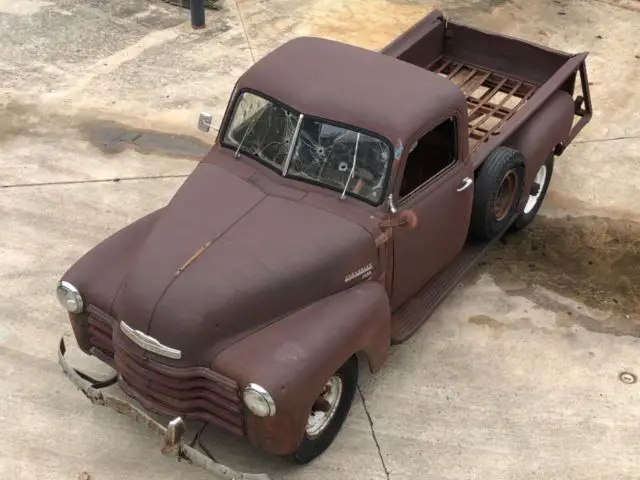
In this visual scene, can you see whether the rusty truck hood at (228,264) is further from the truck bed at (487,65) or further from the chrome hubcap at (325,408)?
the truck bed at (487,65)

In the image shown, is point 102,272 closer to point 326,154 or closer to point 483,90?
point 326,154

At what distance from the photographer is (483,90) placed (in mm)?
8086

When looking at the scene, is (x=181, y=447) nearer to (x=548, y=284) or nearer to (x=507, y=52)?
(x=548, y=284)

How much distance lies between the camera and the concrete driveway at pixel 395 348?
5.07m

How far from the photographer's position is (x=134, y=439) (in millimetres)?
5105

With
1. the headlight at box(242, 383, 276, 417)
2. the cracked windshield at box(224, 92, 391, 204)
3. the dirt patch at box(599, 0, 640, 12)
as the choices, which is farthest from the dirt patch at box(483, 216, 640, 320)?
the dirt patch at box(599, 0, 640, 12)

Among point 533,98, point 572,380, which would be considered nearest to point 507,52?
point 533,98

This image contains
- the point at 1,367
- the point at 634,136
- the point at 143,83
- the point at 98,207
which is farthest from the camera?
the point at 143,83

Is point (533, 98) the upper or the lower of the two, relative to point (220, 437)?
upper

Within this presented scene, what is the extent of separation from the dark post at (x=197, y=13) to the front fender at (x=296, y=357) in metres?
6.58

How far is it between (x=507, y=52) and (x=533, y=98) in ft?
3.67

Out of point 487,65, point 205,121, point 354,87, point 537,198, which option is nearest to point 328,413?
point 354,87

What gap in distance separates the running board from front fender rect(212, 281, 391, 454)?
2.29 ft

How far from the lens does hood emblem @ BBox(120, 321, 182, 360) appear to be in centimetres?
433
